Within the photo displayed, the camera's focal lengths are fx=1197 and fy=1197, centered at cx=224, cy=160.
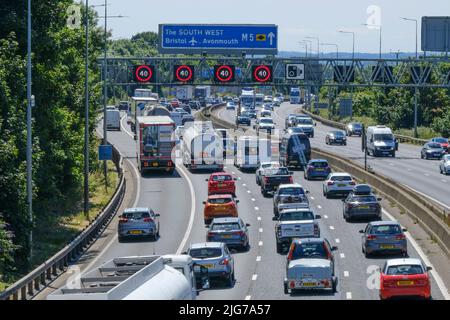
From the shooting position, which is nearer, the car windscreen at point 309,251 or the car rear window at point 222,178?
the car windscreen at point 309,251

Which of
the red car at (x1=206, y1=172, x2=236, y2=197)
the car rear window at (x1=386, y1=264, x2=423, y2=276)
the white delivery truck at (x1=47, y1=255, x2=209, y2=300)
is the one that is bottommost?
the red car at (x1=206, y1=172, x2=236, y2=197)

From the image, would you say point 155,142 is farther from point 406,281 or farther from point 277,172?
point 406,281

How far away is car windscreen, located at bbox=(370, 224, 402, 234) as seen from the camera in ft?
142

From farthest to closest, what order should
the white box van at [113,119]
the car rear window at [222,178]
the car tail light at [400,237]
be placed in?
the white box van at [113,119]
the car rear window at [222,178]
the car tail light at [400,237]

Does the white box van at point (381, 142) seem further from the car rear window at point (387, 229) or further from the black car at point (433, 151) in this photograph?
the car rear window at point (387, 229)

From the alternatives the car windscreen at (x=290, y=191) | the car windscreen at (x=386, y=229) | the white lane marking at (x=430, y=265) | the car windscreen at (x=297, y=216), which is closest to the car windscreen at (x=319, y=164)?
the car windscreen at (x=290, y=191)

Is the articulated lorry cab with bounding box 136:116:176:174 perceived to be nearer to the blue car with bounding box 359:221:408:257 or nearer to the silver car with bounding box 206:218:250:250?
the silver car with bounding box 206:218:250:250

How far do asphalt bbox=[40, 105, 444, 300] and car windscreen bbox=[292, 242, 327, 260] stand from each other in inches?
44.9

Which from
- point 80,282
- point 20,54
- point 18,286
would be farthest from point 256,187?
point 80,282

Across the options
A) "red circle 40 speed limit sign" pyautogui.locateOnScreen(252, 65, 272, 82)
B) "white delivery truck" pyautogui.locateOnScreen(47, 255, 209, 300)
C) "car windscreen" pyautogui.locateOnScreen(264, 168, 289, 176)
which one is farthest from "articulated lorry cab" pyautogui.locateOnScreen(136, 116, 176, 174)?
"white delivery truck" pyautogui.locateOnScreen(47, 255, 209, 300)

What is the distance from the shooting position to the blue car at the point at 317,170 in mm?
75062

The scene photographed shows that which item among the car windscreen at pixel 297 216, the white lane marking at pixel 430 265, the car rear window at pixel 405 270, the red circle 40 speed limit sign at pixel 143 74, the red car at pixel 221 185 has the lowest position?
the white lane marking at pixel 430 265

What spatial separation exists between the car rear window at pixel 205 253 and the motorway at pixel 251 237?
3.46 ft
